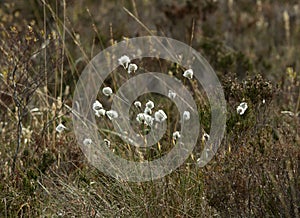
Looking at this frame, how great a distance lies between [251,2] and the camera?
7.56 m

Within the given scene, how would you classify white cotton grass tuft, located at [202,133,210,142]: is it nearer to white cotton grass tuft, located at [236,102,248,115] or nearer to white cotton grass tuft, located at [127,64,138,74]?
white cotton grass tuft, located at [236,102,248,115]

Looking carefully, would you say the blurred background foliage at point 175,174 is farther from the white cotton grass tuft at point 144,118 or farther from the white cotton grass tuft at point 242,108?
the white cotton grass tuft at point 144,118

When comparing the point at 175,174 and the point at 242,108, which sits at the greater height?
the point at 242,108

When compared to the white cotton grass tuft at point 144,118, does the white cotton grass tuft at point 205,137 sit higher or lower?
lower

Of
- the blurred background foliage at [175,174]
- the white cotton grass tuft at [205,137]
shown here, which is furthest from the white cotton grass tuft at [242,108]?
the white cotton grass tuft at [205,137]

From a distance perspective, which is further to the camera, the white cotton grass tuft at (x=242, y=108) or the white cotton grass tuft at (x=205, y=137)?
the white cotton grass tuft at (x=205, y=137)

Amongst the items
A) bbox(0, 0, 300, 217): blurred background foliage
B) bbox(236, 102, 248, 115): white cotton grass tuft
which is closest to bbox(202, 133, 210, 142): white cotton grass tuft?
bbox(0, 0, 300, 217): blurred background foliage

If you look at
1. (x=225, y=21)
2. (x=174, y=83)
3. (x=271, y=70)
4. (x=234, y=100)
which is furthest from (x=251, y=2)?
(x=234, y=100)

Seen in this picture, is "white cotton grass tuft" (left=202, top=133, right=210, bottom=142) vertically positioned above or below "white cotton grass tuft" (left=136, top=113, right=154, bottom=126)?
below

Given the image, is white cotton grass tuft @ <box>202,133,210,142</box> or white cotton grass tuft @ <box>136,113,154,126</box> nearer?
white cotton grass tuft @ <box>136,113,154,126</box>

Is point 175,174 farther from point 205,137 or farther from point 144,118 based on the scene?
point 144,118

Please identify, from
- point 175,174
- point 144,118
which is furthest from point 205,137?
point 144,118

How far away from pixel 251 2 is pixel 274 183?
5283 millimetres

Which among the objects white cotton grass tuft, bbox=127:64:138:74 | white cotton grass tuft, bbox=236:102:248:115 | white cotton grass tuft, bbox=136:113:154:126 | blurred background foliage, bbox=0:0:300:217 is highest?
white cotton grass tuft, bbox=127:64:138:74
